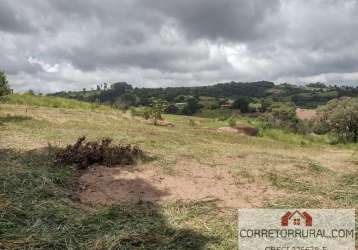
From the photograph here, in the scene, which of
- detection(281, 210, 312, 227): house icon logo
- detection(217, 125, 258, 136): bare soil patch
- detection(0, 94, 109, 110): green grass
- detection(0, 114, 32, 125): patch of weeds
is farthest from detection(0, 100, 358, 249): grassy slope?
detection(0, 94, 109, 110): green grass

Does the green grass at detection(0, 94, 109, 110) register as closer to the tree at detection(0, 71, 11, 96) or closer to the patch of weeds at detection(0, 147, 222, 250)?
the tree at detection(0, 71, 11, 96)

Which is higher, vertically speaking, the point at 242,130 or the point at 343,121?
the point at 343,121

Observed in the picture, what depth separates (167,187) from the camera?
676cm

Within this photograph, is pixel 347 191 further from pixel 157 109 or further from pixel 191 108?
pixel 191 108

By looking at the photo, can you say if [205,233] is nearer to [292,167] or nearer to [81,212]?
[81,212]

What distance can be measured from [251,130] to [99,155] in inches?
615

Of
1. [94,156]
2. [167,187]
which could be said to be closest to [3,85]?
[94,156]

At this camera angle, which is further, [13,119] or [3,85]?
[3,85]

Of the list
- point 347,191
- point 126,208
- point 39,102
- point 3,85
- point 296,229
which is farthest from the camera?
point 39,102

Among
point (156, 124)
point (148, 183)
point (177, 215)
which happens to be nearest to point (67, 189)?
point (148, 183)

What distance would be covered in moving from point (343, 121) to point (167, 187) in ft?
76.5

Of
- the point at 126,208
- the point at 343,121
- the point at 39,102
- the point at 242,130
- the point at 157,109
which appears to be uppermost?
the point at 39,102

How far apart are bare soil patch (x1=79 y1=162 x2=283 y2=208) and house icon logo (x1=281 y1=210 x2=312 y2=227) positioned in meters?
0.71

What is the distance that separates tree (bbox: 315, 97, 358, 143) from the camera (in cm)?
2598
